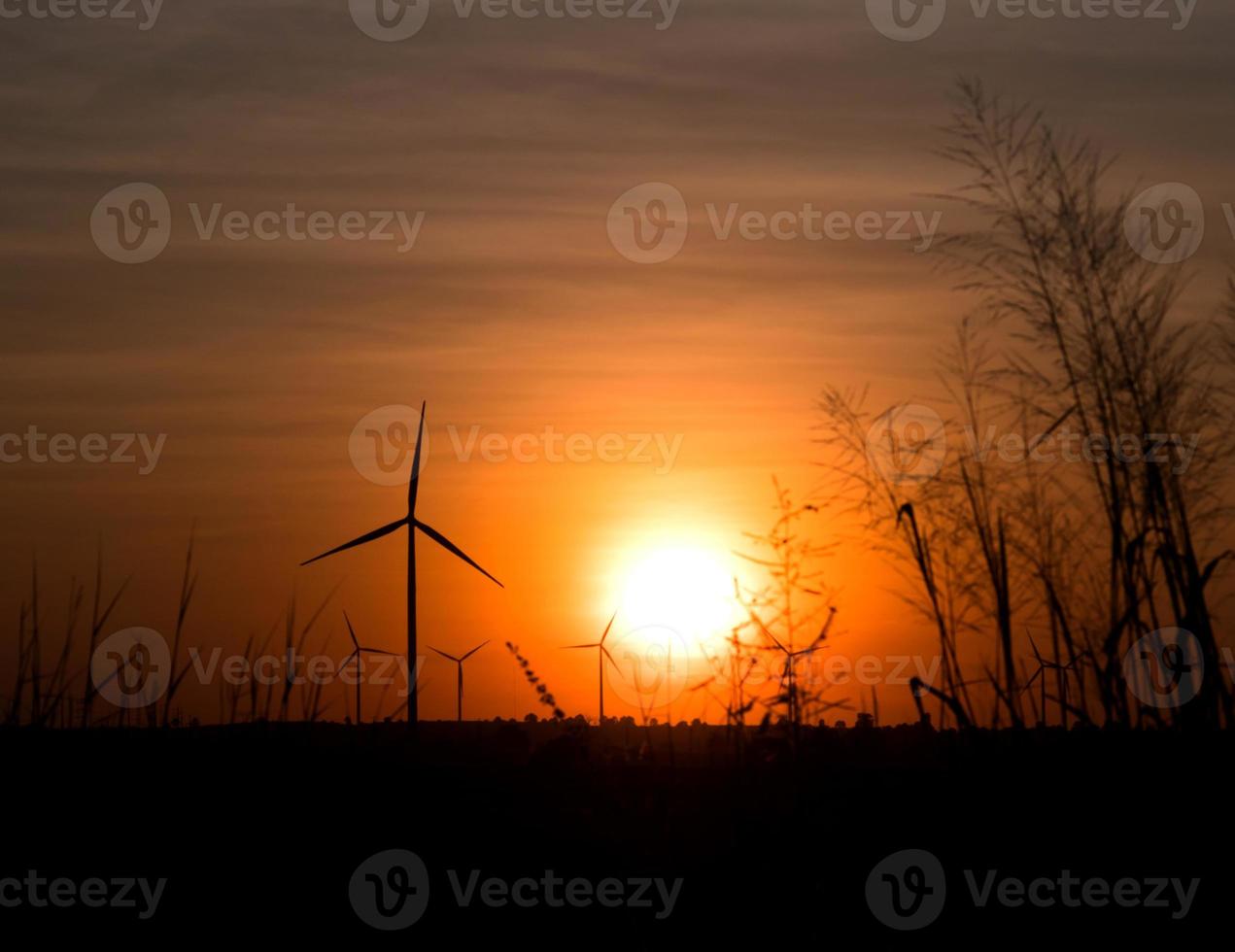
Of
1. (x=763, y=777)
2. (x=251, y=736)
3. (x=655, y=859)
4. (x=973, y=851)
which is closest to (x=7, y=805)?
(x=251, y=736)

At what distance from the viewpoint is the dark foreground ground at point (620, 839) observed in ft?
27.2

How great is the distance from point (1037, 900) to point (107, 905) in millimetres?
5467

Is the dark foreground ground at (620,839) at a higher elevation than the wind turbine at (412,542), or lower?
lower

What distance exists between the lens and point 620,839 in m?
9.68

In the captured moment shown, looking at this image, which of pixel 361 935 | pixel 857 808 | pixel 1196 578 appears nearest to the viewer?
pixel 361 935

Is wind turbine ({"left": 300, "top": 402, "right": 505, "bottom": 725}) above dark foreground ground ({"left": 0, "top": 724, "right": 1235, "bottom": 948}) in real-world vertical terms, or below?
above

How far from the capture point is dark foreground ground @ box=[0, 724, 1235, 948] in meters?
8.29

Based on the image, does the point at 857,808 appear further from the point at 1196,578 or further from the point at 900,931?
the point at 1196,578

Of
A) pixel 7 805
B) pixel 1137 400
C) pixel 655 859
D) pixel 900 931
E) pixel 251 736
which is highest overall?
pixel 1137 400

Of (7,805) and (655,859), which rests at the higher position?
(7,805)

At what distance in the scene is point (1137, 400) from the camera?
11711 mm

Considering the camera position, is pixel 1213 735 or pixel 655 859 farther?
pixel 1213 735

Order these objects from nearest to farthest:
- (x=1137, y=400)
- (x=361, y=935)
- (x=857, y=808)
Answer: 1. (x=361, y=935)
2. (x=857, y=808)
3. (x=1137, y=400)

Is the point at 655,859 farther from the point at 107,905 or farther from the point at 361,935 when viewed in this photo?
the point at 107,905
